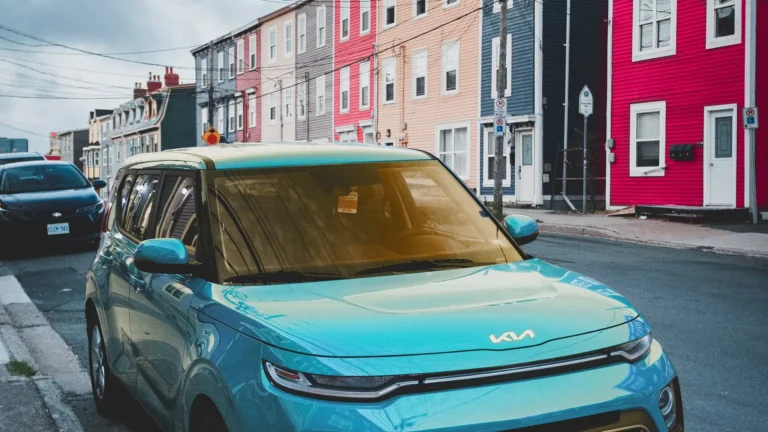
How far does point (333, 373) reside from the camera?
2750 millimetres

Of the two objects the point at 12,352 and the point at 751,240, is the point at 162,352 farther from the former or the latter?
the point at 751,240

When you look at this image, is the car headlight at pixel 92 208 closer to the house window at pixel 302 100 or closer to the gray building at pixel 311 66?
the gray building at pixel 311 66

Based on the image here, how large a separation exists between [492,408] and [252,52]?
4730 cm

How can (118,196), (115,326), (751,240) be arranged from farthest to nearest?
1. (751,240)
2. (118,196)
3. (115,326)

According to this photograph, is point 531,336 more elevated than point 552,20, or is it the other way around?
point 552,20

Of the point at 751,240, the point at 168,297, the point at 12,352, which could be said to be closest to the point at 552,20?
the point at 751,240

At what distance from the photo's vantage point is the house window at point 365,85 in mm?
35750

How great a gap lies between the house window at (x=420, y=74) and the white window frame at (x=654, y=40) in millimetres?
10381

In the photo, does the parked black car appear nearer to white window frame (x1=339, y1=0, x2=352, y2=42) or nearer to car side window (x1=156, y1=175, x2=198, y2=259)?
car side window (x1=156, y1=175, x2=198, y2=259)

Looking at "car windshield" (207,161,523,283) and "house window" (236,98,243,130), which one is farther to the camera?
"house window" (236,98,243,130)

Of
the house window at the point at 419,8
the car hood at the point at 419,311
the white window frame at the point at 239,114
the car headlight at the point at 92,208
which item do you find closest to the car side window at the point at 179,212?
the car hood at the point at 419,311

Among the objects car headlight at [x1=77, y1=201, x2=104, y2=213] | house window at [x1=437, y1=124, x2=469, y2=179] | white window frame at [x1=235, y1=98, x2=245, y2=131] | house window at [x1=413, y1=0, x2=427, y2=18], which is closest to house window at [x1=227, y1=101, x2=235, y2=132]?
white window frame at [x1=235, y1=98, x2=245, y2=131]

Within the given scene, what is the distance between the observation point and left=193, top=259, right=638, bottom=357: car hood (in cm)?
285

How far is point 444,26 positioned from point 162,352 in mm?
27887
